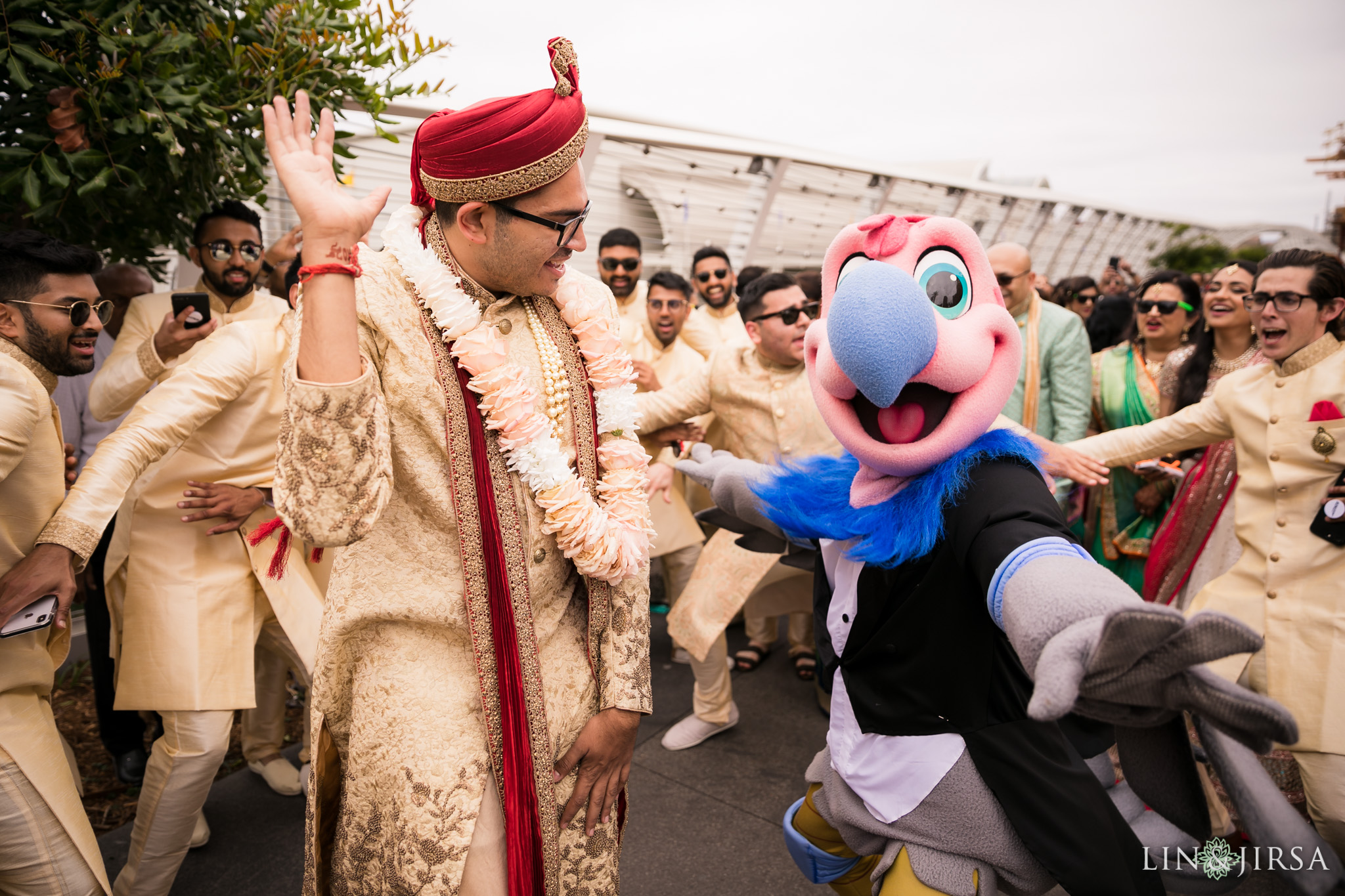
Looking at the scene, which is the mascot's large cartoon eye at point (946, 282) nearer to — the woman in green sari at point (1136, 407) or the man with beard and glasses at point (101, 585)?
the woman in green sari at point (1136, 407)

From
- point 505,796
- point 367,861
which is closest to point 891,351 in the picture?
point 505,796

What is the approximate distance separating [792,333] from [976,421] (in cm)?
226

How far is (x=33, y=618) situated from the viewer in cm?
221

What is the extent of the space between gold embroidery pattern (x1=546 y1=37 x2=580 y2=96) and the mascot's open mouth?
37.7 inches

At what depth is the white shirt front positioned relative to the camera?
1813 mm

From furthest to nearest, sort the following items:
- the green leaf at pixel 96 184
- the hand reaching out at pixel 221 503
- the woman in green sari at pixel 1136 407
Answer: the woman in green sari at pixel 1136 407 → the hand reaching out at pixel 221 503 → the green leaf at pixel 96 184

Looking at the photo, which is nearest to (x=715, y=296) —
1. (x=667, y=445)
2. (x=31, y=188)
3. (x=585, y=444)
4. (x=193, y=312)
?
(x=667, y=445)

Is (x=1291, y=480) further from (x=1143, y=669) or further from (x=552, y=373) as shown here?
(x=552, y=373)

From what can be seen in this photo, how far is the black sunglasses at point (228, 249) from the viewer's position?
391 cm

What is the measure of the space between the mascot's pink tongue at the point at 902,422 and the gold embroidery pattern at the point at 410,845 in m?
1.14

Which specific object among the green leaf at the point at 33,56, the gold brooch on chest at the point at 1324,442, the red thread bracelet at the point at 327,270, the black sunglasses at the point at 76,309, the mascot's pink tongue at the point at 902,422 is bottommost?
the black sunglasses at the point at 76,309

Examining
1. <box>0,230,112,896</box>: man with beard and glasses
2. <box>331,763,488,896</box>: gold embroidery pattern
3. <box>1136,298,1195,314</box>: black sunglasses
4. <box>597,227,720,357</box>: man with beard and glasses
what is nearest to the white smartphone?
<box>0,230,112,896</box>: man with beard and glasses

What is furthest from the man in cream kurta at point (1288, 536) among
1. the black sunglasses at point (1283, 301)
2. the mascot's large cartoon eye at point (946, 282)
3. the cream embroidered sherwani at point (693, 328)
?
the cream embroidered sherwani at point (693, 328)

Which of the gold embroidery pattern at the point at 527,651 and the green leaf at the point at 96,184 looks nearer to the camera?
the gold embroidery pattern at the point at 527,651
